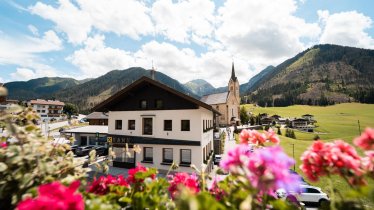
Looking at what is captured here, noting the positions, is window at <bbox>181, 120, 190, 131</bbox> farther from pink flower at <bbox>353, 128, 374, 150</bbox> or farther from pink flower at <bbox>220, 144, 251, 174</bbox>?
pink flower at <bbox>220, 144, 251, 174</bbox>

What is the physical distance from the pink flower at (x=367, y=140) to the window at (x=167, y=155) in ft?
68.9

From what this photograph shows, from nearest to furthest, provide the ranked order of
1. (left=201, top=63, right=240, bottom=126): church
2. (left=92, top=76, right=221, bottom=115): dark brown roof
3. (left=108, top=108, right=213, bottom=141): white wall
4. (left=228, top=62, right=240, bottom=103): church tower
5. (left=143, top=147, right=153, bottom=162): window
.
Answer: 1. (left=92, top=76, right=221, bottom=115): dark brown roof
2. (left=108, top=108, right=213, bottom=141): white wall
3. (left=143, top=147, right=153, bottom=162): window
4. (left=201, top=63, right=240, bottom=126): church
5. (left=228, top=62, right=240, bottom=103): church tower

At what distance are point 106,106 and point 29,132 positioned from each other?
23160 millimetres

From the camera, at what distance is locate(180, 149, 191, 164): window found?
852 inches

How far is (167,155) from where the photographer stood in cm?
2236

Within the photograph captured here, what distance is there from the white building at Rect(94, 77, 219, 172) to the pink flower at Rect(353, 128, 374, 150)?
58.8ft

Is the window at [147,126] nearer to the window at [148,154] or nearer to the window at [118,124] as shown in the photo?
the window at [148,154]

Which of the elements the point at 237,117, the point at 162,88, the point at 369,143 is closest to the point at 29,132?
the point at 369,143

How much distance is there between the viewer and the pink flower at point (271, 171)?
127 centimetres

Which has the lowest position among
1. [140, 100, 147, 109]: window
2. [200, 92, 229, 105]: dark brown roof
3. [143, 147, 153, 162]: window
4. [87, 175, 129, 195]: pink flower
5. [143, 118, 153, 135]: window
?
[143, 147, 153, 162]: window

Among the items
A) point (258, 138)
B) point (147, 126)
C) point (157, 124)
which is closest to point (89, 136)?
point (147, 126)

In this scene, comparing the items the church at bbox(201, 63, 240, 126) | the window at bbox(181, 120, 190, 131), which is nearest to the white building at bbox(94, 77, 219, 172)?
the window at bbox(181, 120, 190, 131)

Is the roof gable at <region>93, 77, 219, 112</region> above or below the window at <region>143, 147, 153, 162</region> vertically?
above

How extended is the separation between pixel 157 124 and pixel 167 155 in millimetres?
3419
